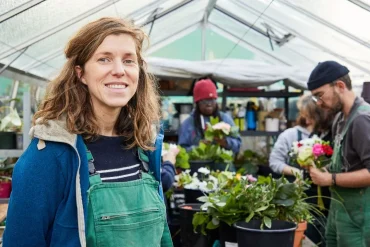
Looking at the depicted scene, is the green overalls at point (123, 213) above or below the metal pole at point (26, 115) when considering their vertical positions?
below

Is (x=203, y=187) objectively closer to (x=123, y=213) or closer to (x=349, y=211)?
(x=349, y=211)

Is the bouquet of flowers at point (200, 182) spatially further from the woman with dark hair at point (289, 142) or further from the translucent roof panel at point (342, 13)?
the translucent roof panel at point (342, 13)

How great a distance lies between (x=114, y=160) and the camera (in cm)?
133

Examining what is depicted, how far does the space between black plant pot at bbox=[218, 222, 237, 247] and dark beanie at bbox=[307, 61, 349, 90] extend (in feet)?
3.63

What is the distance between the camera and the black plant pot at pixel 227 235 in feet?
7.09

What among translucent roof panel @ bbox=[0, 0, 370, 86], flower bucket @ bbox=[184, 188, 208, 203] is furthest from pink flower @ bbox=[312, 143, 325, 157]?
translucent roof panel @ bbox=[0, 0, 370, 86]

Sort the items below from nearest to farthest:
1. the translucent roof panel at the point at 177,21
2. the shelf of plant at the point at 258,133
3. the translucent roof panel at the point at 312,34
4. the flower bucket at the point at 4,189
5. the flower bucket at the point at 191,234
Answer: the flower bucket at the point at 191,234, the flower bucket at the point at 4,189, the translucent roof panel at the point at 312,34, the shelf of plant at the point at 258,133, the translucent roof panel at the point at 177,21

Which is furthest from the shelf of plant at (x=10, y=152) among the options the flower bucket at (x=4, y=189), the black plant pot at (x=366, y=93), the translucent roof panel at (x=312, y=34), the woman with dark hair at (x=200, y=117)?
the translucent roof panel at (x=312, y=34)

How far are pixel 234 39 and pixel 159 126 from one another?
7237 millimetres

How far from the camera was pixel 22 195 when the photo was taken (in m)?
1.16

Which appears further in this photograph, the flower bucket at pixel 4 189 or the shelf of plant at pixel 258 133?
the shelf of plant at pixel 258 133

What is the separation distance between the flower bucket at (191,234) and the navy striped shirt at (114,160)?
119 centimetres

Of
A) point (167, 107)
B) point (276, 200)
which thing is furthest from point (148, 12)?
point (276, 200)

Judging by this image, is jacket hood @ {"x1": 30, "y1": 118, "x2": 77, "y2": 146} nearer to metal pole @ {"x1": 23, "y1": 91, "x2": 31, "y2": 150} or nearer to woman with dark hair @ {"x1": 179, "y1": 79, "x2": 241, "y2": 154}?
metal pole @ {"x1": 23, "y1": 91, "x2": 31, "y2": 150}
